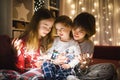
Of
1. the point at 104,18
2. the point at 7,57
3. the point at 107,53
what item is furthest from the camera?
the point at 104,18

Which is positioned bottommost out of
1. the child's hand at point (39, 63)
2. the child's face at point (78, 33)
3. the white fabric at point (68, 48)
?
the child's hand at point (39, 63)

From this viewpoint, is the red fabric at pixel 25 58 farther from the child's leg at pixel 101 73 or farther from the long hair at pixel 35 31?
the child's leg at pixel 101 73

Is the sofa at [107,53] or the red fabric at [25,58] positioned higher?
the red fabric at [25,58]

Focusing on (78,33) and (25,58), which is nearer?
(78,33)

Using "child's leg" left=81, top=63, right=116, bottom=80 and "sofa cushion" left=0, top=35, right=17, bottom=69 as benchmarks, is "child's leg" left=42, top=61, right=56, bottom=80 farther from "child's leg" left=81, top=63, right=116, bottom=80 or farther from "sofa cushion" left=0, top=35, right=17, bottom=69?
"sofa cushion" left=0, top=35, right=17, bottom=69

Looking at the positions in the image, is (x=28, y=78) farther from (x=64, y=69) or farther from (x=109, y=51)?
(x=109, y=51)

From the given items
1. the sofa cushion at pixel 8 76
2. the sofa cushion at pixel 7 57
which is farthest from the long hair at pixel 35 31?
the sofa cushion at pixel 7 57

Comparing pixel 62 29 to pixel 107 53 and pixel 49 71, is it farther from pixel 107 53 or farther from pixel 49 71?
pixel 107 53

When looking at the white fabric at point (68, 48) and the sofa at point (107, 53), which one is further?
the sofa at point (107, 53)

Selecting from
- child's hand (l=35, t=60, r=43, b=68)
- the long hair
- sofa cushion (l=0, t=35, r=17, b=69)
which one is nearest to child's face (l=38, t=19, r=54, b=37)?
the long hair

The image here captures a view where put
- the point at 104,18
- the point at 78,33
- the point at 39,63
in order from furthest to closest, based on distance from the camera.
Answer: the point at 104,18
the point at 39,63
the point at 78,33

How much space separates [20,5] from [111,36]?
154 cm

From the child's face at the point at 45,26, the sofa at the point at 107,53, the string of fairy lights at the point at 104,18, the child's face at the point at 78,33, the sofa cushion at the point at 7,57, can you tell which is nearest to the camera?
the child's face at the point at 78,33

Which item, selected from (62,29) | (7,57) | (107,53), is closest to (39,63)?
(62,29)
